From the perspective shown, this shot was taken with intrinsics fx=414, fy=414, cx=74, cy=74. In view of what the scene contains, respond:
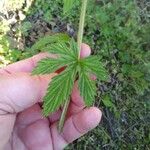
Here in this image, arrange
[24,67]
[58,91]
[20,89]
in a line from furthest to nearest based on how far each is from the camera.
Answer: [24,67]
[20,89]
[58,91]

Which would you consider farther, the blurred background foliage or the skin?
the blurred background foliage

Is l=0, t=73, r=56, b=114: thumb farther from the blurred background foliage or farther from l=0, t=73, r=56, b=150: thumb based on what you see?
the blurred background foliage

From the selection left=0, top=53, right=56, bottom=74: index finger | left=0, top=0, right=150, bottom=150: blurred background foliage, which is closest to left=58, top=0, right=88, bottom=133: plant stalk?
left=0, top=53, right=56, bottom=74: index finger

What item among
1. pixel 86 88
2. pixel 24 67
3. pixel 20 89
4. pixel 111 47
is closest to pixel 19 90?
pixel 20 89

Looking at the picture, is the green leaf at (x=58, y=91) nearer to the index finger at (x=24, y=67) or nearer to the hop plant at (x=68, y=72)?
the hop plant at (x=68, y=72)

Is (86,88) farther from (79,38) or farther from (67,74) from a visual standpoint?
(79,38)

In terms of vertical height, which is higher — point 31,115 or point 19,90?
point 19,90

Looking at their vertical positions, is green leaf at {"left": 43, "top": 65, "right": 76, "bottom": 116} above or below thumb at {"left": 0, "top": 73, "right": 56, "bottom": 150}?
above
